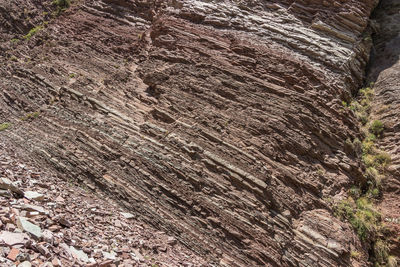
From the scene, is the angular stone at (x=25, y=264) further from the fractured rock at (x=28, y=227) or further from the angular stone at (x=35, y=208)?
the angular stone at (x=35, y=208)

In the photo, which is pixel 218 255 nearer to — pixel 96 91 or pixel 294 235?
pixel 294 235

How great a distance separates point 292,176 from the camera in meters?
7.90

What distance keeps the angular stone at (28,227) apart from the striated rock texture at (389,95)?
8371 millimetres

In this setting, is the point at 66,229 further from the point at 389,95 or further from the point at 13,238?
the point at 389,95

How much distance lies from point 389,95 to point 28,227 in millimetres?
11312

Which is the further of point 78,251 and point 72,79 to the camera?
point 72,79

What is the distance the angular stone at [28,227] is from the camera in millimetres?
4543

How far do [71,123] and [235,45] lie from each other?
6205mm

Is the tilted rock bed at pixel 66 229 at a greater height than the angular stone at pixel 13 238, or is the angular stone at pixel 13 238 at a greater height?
the angular stone at pixel 13 238

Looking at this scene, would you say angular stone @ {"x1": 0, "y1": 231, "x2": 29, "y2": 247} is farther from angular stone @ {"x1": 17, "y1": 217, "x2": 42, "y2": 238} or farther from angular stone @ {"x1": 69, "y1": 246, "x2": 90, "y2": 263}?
angular stone @ {"x1": 69, "y1": 246, "x2": 90, "y2": 263}

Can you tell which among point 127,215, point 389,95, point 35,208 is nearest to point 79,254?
point 35,208

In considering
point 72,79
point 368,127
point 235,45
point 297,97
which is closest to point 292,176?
point 297,97

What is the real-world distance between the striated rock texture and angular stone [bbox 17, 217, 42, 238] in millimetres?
8371

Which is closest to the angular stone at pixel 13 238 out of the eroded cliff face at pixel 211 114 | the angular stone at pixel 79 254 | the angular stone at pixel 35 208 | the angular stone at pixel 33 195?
the angular stone at pixel 79 254
